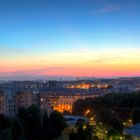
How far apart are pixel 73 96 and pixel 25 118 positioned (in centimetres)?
5463

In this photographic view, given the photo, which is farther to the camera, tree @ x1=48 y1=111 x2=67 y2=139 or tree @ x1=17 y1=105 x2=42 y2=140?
tree @ x1=48 y1=111 x2=67 y2=139

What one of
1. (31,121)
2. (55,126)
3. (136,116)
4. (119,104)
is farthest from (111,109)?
(31,121)

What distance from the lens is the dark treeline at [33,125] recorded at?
1947 cm

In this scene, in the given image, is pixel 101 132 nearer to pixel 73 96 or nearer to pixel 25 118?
pixel 25 118

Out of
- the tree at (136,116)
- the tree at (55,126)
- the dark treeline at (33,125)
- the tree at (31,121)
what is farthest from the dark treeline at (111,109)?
the tree at (31,121)

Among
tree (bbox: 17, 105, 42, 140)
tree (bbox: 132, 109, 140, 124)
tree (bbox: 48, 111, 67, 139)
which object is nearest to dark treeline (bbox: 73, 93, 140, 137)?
tree (bbox: 132, 109, 140, 124)

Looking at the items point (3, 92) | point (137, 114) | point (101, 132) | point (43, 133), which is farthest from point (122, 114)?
point (3, 92)

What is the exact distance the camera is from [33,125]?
21422 millimetres

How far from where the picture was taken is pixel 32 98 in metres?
57.9

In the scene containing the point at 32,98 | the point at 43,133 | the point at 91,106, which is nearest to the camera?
the point at 43,133

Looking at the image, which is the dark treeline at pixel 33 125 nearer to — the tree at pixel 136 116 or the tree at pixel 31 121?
the tree at pixel 31 121

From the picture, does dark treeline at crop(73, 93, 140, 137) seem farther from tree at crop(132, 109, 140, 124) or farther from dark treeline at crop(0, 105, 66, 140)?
dark treeline at crop(0, 105, 66, 140)

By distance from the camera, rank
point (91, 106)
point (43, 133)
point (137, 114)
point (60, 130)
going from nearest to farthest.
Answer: point (43, 133), point (60, 130), point (137, 114), point (91, 106)

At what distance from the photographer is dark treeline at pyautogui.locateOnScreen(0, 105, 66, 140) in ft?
63.9
